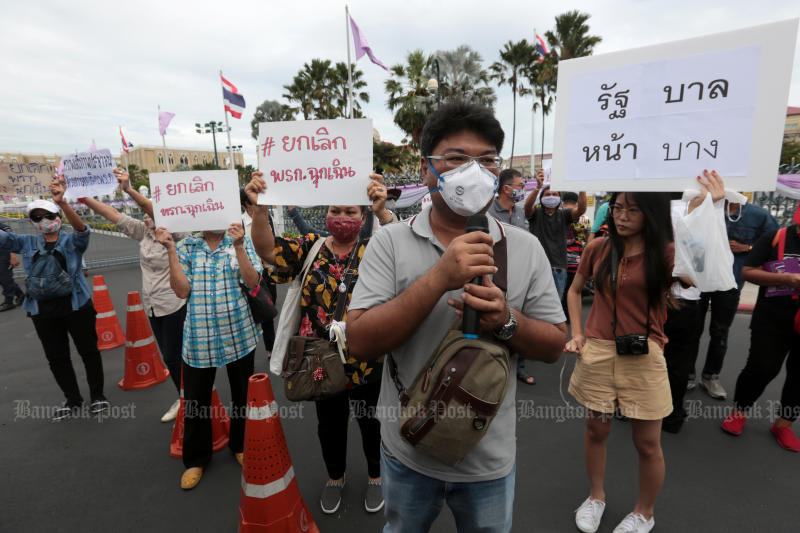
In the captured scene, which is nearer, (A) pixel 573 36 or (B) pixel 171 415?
(B) pixel 171 415

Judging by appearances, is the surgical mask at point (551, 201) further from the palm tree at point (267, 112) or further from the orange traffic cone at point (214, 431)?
the palm tree at point (267, 112)

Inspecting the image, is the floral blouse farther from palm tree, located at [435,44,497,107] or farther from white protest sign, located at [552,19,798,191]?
palm tree, located at [435,44,497,107]

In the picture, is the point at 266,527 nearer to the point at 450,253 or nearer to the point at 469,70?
the point at 450,253

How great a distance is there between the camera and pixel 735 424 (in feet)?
11.1

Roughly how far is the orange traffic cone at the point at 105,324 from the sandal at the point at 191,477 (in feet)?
12.9

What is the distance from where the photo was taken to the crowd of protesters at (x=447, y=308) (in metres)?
1.37

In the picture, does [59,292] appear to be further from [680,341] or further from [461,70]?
[461,70]

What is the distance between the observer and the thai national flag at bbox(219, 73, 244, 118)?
8.01 meters

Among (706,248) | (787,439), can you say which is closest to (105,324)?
(706,248)

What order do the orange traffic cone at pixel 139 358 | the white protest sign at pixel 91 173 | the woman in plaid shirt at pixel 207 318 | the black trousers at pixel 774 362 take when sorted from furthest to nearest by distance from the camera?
the orange traffic cone at pixel 139 358
the white protest sign at pixel 91 173
the black trousers at pixel 774 362
the woman in plaid shirt at pixel 207 318

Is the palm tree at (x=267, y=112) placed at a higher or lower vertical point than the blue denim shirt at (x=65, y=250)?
higher

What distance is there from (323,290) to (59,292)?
3029 millimetres

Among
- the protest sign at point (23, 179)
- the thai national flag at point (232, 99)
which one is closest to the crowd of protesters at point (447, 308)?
the protest sign at point (23, 179)

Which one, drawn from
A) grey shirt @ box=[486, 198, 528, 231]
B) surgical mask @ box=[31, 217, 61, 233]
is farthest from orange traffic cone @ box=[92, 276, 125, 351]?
grey shirt @ box=[486, 198, 528, 231]
